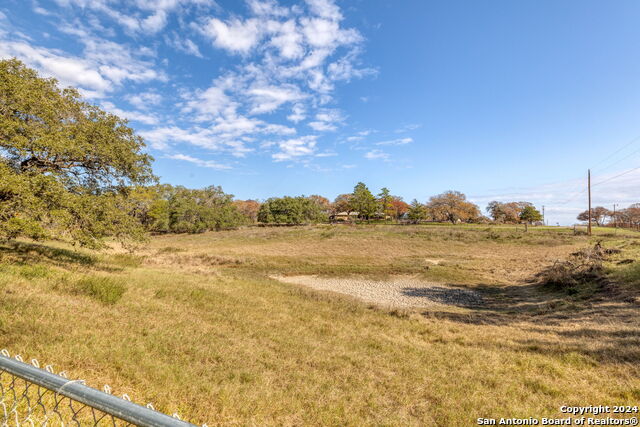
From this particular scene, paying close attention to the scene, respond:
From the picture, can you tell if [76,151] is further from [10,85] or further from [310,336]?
[310,336]

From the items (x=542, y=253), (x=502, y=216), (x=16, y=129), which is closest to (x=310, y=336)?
(x=16, y=129)

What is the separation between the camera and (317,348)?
8211 mm

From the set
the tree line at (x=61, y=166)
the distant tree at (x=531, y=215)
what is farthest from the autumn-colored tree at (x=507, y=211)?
the tree line at (x=61, y=166)

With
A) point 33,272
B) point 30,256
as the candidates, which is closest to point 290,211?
point 30,256

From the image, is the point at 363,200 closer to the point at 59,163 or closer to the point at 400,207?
the point at 400,207

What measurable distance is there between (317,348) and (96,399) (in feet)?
22.4

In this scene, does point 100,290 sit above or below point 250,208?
below

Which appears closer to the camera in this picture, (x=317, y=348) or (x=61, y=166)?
(x=317, y=348)

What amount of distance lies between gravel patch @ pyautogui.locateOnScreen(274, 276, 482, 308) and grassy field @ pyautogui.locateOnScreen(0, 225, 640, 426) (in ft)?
5.54

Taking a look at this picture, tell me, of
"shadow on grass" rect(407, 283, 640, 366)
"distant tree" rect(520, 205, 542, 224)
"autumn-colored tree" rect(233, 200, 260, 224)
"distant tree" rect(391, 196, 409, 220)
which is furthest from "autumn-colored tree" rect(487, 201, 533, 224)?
"shadow on grass" rect(407, 283, 640, 366)

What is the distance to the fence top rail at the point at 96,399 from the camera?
183 centimetres

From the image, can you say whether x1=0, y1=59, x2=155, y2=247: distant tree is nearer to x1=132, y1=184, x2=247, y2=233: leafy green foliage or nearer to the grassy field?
the grassy field

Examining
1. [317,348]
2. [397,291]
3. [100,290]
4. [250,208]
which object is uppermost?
[250,208]

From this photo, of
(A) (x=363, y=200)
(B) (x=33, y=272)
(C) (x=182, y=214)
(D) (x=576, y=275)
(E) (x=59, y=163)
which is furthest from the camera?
(A) (x=363, y=200)
